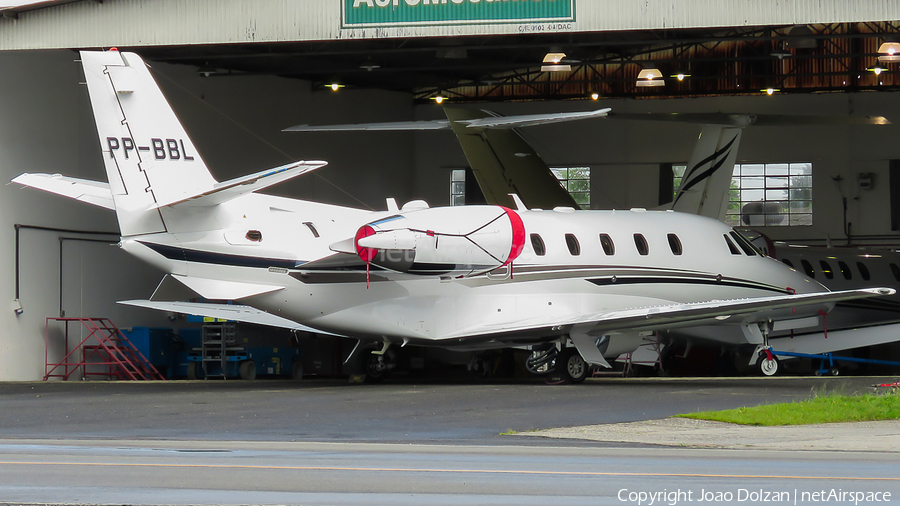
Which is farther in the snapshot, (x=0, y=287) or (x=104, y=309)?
(x=104, y=309)

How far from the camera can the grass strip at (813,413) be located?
12.9 meters

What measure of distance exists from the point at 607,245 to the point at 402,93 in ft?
76.6

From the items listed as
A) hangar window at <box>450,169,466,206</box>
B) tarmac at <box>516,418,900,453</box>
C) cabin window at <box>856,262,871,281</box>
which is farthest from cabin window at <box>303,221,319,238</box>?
hangar window at <box>450,169,466,206</box>

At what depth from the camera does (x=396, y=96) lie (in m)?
43.2

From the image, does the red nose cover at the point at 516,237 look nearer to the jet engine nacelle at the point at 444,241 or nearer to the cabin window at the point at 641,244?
the jet engine nacelle at the point at 444,241

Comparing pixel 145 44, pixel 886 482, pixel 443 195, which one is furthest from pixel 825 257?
pixel 886 482

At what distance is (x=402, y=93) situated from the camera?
43562mm

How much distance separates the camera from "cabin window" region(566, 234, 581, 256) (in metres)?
21.1

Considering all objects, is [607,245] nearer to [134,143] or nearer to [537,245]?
[537,245]

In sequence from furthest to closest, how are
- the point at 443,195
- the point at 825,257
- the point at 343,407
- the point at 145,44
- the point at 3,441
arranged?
the point at 443,195, the point at 825,257, the point at 145,44, the point at 343,407, the point at 3,441

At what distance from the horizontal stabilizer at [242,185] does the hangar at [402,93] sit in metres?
4.76

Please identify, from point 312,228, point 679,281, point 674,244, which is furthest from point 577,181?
point 312,228

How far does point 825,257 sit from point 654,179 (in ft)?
36.4

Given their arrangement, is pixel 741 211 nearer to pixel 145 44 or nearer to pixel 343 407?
pixel 145 44
